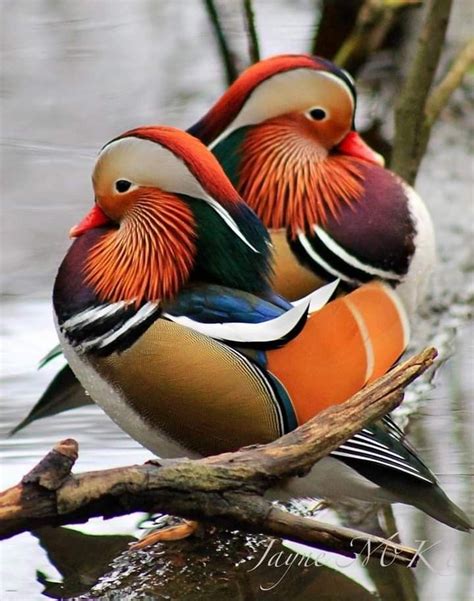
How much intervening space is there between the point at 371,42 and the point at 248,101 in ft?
6.83

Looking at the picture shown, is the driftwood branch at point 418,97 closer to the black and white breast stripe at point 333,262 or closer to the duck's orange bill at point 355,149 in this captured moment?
the duck's orange bill at point 355,149

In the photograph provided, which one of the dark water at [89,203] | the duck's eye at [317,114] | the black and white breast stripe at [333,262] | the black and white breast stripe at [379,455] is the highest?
the duck's eye at [317,114]

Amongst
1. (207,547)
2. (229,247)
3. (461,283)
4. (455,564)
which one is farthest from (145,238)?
(461,283)

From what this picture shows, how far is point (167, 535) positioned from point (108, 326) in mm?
472

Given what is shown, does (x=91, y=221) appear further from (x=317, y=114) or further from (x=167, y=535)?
(x=317, y=114)

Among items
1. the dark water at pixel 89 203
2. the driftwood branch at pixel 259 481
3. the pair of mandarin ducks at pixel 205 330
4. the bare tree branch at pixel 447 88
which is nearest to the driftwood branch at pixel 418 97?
the bare tree branch at pixel 447 88

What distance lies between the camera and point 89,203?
493 centimetres

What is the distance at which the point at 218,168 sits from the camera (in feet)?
9.52

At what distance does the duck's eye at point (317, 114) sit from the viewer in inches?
145

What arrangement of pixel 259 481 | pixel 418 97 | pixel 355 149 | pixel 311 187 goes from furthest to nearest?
pixel 418 97 → pixel 355 149 → pixel 311 187 → pixel 259 481

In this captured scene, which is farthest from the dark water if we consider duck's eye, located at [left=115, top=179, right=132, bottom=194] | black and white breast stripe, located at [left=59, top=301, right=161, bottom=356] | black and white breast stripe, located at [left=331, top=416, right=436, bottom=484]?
duck's eye, located at [left=115, top=179, right=132, bottom=194]

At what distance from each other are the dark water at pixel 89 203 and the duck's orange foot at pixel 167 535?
53 millimetres

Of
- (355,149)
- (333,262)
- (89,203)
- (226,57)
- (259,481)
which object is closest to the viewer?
(259,481)

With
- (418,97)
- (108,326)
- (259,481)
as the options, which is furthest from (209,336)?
(418,97)
